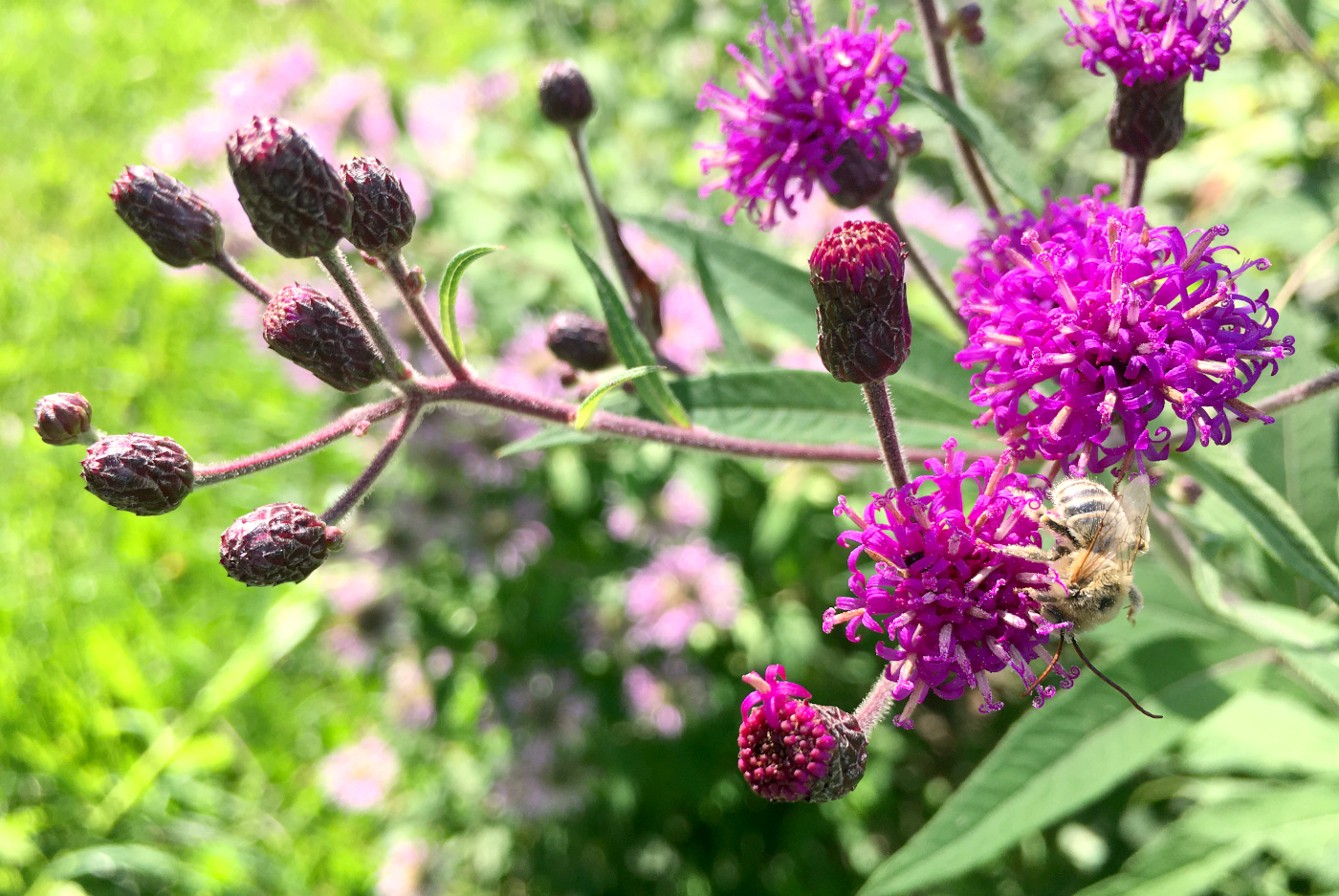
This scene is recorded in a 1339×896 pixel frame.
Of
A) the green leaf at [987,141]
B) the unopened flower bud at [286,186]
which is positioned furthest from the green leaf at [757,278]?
the unopened flower bud at [286,186]

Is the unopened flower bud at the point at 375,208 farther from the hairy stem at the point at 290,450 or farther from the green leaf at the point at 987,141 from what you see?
the green leaf at the point at 987,141

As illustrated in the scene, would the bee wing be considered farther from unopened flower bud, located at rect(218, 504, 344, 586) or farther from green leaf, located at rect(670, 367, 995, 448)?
unopened flower bud, located at rect(218, 504, 344, 586)

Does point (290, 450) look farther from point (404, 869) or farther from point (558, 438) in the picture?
point (404, 869)

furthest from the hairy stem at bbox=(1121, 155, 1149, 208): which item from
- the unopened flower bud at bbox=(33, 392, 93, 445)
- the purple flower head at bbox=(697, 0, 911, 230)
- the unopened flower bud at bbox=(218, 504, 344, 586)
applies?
the unopened flower bud at bbox=(33, 392, 93, 445)

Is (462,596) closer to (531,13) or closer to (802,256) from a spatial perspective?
(802,256)

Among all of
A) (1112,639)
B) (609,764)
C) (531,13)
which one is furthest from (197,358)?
(1112,639)
